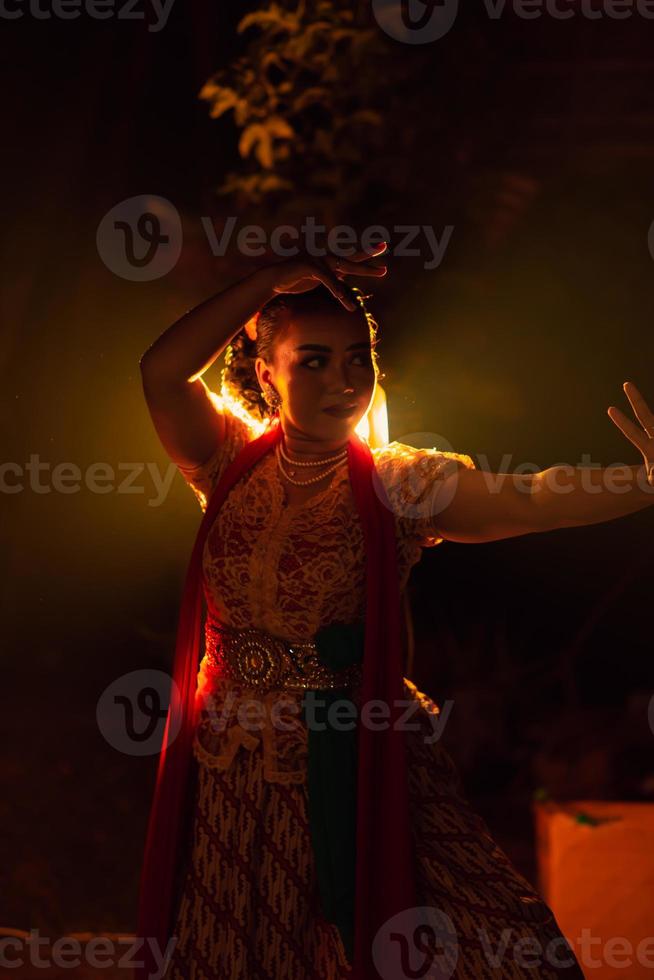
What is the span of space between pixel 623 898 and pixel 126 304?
6.85ft

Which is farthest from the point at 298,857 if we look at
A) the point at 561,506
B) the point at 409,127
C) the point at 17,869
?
the point at 409,127

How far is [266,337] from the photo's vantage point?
1.96 metres

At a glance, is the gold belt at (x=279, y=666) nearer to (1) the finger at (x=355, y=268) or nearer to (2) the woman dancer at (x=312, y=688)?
(2) the woman dancer at (x=312, y=688)

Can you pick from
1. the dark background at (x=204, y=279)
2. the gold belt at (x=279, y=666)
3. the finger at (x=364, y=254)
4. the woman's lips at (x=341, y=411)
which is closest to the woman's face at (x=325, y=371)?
the woman's lips at (x=341, y=411)

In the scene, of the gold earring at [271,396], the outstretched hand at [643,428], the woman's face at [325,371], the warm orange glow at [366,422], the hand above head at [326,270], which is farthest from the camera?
the warm orange glow at [366,422]

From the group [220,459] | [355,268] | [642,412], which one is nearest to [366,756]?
[220,459]

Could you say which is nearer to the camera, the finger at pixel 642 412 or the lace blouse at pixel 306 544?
the finger at pixel 642 412

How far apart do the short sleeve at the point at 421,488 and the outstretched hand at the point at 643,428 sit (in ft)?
0.95

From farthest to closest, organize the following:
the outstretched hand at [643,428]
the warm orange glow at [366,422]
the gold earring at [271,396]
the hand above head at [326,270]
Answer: the warm orange glow at [366,422] → the gold earring at [271,396] → the hand above head at [326,270] → the outstretched hand at [643,428]

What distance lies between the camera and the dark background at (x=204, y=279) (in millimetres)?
2785

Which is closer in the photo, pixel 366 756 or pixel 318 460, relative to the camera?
pixel 366 756

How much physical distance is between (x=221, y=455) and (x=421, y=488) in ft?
1.31

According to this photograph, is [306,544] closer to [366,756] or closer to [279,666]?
[279,666]

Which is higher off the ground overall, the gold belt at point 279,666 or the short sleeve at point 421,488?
the short sleeve at point 421,488
